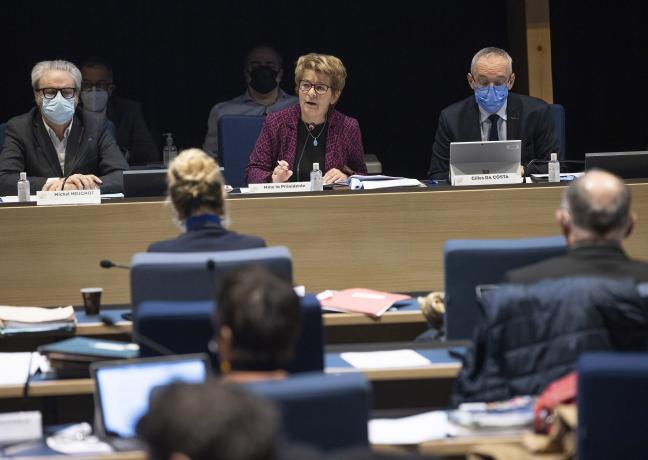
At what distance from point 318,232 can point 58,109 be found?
66.0 inches

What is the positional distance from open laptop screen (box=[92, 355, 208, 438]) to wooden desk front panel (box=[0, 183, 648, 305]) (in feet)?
6.26

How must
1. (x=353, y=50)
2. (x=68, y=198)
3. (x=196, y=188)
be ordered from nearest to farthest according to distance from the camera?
(x=196, y=188) < (x=68, y=198) < (x=353, y=50)

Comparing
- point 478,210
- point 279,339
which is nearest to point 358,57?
point 478,210

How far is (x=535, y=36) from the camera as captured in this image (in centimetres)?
793

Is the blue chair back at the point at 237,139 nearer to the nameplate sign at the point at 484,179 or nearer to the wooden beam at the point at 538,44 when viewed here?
the nameplate sign at the point at 484,179

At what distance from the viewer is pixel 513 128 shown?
6133 millimetres

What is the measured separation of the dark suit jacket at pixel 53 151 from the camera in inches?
234

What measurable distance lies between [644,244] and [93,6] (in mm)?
5847

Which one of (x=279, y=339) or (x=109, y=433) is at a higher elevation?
(x=279, y=339)

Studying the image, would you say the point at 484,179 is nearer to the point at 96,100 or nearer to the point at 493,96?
the point at 493,96

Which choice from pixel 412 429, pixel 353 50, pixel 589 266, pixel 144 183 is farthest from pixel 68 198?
pixel 353 50

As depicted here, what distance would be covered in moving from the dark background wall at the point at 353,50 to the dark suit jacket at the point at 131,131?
1393mm

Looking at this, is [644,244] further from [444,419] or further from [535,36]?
[535,36]

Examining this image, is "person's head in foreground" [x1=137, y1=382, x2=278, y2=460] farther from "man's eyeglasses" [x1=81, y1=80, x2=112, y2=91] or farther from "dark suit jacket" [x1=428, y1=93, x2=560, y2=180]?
"man's eyeglasses" [x1=81, y1=80, x2=112, y2=91]
